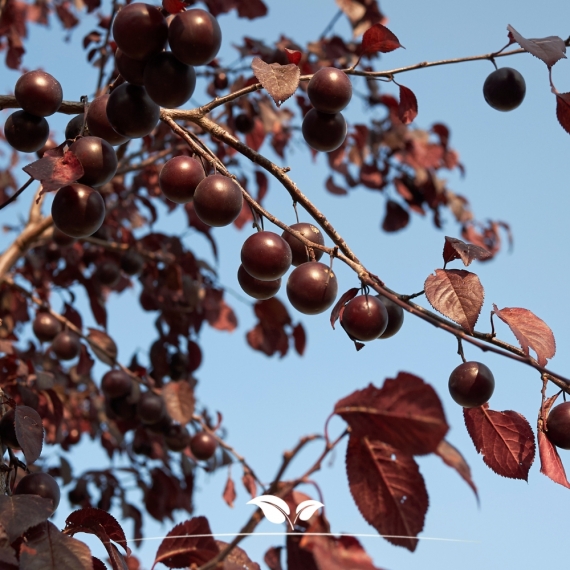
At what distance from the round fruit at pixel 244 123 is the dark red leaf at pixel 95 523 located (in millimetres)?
1976

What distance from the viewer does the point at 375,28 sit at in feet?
3.85

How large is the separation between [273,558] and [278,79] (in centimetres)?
68

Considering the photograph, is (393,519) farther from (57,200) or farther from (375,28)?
(375,28)

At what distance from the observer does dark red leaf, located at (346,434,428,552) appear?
0.63 m

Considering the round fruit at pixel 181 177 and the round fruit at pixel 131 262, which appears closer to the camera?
the round fruit at pixel 181 177

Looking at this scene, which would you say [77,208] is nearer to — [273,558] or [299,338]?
[273,558]

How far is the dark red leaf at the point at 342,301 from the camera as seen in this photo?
89 cm

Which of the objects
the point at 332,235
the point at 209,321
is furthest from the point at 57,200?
the point at 209,321

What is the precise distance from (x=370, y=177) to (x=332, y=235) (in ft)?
8.30

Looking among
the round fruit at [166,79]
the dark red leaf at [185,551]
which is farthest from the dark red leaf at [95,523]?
the round fruit at [166,79]

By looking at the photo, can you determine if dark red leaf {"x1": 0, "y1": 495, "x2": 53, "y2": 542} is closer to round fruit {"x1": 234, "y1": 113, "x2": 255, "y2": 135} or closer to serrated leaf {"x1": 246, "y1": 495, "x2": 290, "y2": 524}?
serrated leaf {"x1": 246, "y1": 495, "x2": 290, "y2": 524}

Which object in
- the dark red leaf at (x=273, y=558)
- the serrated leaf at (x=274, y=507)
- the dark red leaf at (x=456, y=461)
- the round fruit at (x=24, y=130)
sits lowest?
the dark red leaf at (x=273, y=558)

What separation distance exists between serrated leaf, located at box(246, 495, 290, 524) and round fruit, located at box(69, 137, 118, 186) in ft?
1.75

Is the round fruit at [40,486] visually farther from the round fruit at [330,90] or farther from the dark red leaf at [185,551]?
the round fruit at [330,90]
